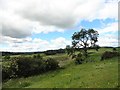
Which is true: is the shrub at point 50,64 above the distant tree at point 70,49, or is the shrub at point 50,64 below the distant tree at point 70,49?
below

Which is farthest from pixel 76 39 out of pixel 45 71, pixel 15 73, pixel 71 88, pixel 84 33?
pixel 71 88

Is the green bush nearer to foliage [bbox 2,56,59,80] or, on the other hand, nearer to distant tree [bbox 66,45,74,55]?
foliage [bbox 2,56,59,80]

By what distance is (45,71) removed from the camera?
58906 mm

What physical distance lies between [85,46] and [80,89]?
254 feet

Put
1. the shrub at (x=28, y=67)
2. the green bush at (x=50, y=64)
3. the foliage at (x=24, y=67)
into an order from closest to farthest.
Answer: the foliage at (x=24, y=67)
the shrub at (x=28, y=67)
the green bush at (x=50, y=64)

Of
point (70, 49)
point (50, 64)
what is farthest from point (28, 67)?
point (70, 49)

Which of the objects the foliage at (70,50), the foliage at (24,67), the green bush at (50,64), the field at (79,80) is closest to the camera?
the field at (79,80)

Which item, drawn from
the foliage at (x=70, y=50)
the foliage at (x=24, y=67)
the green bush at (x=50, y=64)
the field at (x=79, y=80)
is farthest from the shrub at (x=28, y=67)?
the foliage at (x=70, y=50)

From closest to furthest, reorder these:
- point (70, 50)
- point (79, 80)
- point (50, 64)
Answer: point (79, 80) < point (50, 64) < point (70, 50)

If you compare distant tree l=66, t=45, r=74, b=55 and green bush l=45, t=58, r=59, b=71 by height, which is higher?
distant tree l=66, t=45, r=74, b=55

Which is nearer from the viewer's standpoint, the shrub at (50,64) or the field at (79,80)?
the field at (79,80)

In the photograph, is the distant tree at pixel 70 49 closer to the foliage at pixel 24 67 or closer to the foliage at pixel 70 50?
the foliage at pixel 70 50

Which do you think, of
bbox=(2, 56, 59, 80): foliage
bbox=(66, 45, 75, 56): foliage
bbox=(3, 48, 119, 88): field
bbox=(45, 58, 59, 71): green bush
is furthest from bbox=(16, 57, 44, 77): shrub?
bbox=(66, 45, 75, 56): foliage

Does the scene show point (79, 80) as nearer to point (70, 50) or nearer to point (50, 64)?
point (50, 64)
